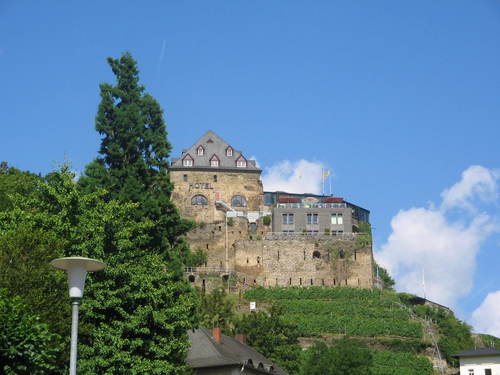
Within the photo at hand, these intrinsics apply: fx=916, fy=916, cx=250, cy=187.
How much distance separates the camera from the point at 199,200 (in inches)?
4712

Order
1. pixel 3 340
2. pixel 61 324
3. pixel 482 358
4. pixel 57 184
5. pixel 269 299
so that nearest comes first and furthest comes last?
1. pixel 3 340
2. pixel 61 324
3. pixel 57 184
4. pixel 482 358
5. pixel 269 299

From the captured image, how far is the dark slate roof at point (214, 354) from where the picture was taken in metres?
51.5

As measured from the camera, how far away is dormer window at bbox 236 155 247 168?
125 meters

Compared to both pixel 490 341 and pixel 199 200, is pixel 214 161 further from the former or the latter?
pixel 490 341

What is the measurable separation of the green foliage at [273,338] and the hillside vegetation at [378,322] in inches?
615

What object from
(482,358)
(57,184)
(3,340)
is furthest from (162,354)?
(482,358)

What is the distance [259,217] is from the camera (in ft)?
396

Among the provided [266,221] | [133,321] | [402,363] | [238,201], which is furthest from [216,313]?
[133,321]

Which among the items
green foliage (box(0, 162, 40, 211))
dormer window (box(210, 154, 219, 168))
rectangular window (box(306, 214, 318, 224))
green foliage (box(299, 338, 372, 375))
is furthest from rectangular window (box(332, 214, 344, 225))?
green foliage (box(0, 162, 40, 211))

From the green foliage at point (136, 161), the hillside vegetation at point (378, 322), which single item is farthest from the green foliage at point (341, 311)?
the green foliage at point (136, 161)

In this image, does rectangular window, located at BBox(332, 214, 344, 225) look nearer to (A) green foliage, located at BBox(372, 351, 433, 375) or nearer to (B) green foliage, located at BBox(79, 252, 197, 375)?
(A) green foliage, located at BBox(372, 351, 433, 375)

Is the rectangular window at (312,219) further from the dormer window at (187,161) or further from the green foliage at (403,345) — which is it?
the green foliage at (403,345)

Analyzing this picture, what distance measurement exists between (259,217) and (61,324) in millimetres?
89253

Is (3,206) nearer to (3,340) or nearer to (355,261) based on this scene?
(3,340)
